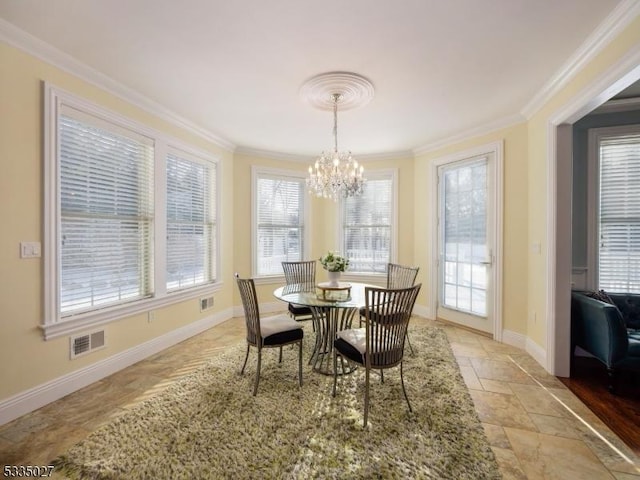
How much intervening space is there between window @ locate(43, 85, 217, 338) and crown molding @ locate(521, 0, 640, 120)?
401cm

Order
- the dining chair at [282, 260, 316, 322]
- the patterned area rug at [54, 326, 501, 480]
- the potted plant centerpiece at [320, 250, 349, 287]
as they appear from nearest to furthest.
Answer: the patterned area rug at [54, 326, 501, 480]
the potted plant centerpiece at [320, 250, 349, 287]
the dining chair at [282, 260, 316, 322]

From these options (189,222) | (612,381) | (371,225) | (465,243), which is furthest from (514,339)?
(189,222)

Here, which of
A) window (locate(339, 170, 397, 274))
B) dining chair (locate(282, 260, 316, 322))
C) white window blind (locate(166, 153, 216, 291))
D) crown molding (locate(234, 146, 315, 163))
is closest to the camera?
white window blind (locate(166, 153, 216, 291))

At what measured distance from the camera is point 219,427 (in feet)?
6.81

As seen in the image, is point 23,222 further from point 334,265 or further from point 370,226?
point 370,226

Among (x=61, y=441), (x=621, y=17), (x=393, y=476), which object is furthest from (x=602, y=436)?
(x=61, y=441)

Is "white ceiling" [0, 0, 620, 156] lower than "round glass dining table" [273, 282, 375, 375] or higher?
Result: higher

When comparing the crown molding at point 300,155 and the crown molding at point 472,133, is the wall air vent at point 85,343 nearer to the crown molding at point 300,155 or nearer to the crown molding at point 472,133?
the crown molding at point 300,155

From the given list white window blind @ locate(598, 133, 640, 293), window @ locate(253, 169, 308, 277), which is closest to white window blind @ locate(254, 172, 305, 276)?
window @ locate(253, 169, 308, 277)

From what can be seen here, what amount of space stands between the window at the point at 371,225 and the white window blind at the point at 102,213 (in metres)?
3.23

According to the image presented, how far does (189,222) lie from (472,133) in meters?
4.01

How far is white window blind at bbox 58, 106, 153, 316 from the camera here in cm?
258

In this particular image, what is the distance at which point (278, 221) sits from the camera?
5.23 metres

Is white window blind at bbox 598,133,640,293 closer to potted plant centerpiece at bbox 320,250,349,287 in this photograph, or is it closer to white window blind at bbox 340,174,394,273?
white window blind at bbox 340,174,394,273
